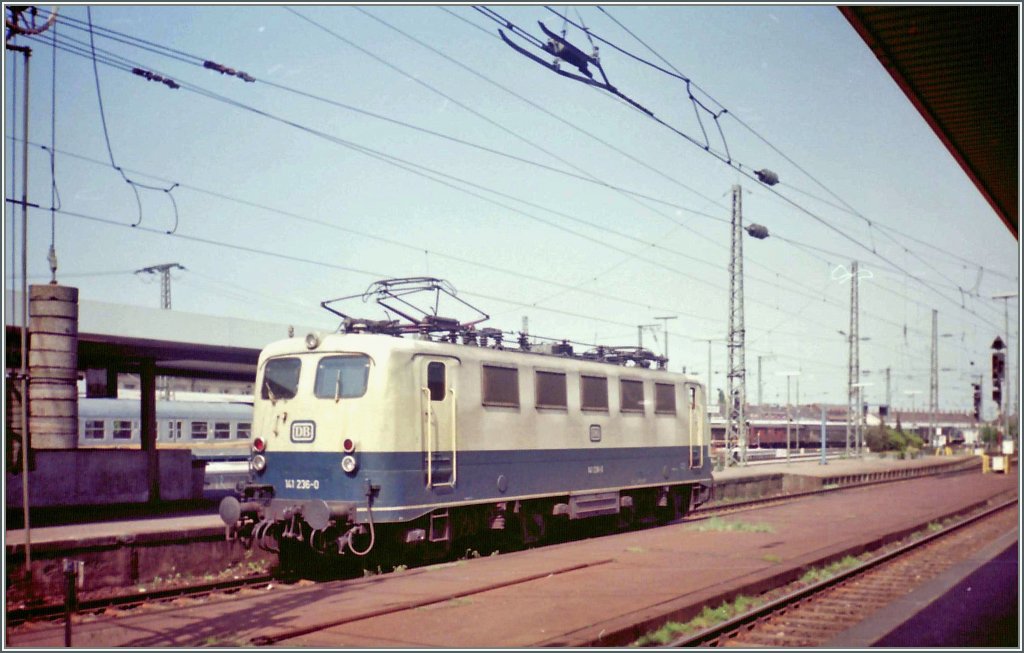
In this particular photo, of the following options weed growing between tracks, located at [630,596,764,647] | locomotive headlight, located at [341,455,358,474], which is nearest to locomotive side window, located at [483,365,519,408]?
locomotive headlight, located at [341,455,358,474]

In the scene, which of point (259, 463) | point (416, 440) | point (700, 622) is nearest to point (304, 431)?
point (259, 463)

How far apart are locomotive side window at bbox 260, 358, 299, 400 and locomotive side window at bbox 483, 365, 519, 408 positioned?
2.94 m

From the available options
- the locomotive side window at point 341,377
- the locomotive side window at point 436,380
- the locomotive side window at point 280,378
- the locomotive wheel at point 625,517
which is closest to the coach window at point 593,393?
the locomotive wheel at point 625,517

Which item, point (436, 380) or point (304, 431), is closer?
point (304, 431)

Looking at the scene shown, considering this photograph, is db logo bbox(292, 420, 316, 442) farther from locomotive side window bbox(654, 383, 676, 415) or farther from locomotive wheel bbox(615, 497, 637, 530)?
locomotive side window bbox(654, 383, 676, 415)

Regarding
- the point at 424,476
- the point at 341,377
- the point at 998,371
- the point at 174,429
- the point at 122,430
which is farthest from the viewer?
the point at 174,429

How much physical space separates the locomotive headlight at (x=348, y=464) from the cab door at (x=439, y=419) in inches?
40.6

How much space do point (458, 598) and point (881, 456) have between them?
52.5 meters

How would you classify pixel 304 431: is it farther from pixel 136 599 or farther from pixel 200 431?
pixel 200 431

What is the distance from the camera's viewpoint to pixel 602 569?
12570 mm

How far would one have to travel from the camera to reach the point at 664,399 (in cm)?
1973

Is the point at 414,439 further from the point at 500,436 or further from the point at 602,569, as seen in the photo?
the point at 602,569

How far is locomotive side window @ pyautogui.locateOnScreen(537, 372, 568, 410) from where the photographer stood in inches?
629

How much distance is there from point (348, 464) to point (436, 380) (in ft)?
6.03
